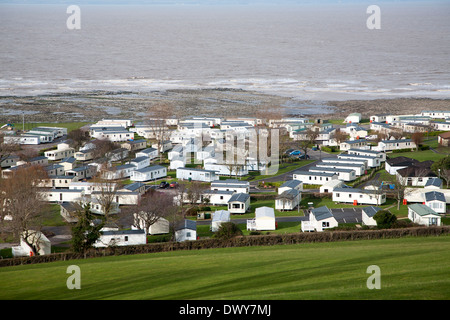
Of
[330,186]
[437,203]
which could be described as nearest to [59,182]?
[330,186]

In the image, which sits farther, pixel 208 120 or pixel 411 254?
pixel 208 120

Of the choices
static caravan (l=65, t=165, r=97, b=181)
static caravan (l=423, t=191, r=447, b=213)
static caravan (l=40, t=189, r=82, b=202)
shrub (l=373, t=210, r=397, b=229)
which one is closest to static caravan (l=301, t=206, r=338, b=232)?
shrub (l=373, t=210, r=397, b=229)

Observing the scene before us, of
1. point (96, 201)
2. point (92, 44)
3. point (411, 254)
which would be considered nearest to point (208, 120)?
point (96, 201)

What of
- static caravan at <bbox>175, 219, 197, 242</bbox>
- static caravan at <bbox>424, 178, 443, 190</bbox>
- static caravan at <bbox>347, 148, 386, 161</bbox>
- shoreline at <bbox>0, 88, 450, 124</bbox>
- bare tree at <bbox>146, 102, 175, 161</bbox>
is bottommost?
static caravan at <bbox>175, 219, 197, 242</bbox>

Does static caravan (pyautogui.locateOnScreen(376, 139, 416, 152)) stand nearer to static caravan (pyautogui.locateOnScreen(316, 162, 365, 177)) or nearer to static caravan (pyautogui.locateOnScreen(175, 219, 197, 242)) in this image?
static caravan (pyautogui.locateOnScreen(316, 162, 365, 177))

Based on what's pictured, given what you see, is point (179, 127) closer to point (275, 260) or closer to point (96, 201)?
point (96, 201)

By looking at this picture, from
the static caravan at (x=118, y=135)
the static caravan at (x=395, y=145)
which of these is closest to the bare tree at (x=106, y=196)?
the static caravan at (x=118, y=135)
